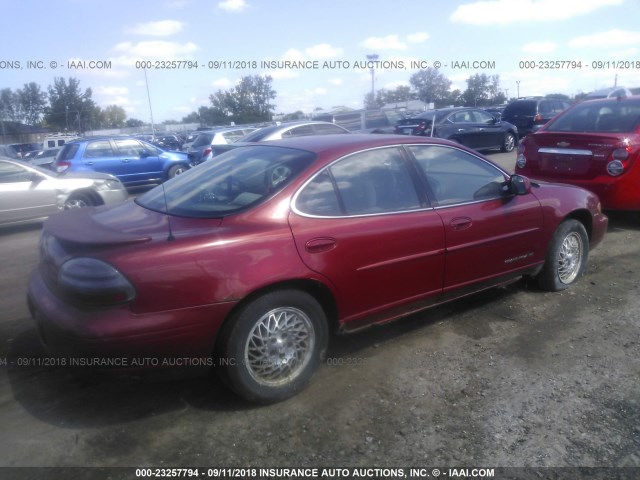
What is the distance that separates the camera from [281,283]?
3.07m

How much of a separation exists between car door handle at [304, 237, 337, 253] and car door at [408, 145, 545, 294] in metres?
0.98

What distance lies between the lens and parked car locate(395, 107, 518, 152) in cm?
1594

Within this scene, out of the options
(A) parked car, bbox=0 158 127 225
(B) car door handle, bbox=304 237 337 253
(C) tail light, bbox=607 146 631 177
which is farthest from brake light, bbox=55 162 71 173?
(C) tail light, bbox=607 146 631 177

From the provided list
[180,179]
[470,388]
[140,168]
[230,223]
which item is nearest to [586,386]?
[470,388]

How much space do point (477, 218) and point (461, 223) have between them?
19 centimetres

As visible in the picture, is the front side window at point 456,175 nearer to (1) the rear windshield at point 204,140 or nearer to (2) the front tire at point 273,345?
(2) the front tire at point 273,345

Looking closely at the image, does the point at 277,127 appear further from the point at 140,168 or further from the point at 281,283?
the point at 281,283

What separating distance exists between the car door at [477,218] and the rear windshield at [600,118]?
316cm

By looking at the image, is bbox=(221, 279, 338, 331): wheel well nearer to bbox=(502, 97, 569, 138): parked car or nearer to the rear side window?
the rear side window

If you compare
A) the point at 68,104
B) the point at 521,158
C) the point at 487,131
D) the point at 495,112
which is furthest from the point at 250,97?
the point at 521,158

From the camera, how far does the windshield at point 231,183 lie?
3.29m

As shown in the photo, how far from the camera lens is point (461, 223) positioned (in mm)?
3865

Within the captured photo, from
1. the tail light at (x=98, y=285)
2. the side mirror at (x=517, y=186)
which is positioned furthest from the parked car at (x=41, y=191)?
the side mirror at (x=517, y=186)

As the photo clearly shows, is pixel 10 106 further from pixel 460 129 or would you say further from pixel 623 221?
pixel 623 221
